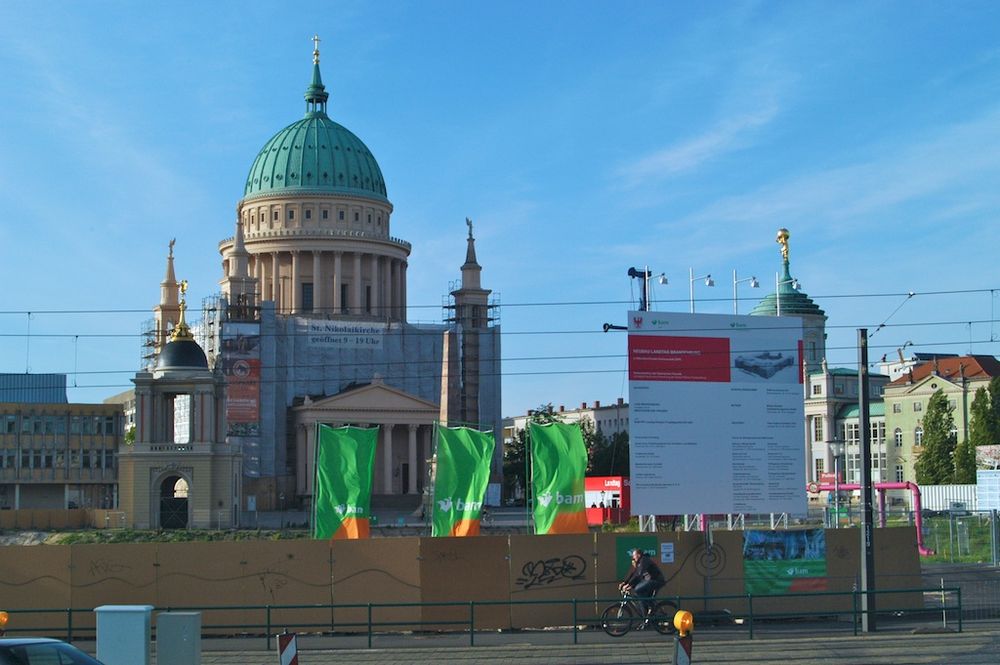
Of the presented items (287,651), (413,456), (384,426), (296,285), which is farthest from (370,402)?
(287,651)

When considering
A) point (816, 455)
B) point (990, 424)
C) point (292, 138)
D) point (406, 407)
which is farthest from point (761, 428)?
point (292, 138)

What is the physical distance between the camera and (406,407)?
123 m

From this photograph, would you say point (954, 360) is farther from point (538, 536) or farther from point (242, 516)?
point (538, 536)

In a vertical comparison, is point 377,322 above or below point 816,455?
above

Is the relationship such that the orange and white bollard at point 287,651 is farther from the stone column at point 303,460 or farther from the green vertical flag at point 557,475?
the stone column at point 303,460

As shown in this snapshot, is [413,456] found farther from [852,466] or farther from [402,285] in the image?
[852,466]

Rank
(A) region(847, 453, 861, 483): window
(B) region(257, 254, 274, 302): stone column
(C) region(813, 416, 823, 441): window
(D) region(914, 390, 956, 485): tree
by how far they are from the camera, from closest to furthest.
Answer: (D) region(914, 390, 956, 485): tree < (A) region(847, 453, 861, 483): window < (C) region(813, 416, 823, 441): window < (B) region(257, 254, 274, 302): stone column

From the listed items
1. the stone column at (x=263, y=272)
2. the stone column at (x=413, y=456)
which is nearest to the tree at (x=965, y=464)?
the stone column at (x=413, y=456)

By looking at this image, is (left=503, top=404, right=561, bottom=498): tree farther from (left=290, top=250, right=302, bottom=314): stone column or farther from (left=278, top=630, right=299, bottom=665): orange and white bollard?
(left=278, top=630, right=299, bottom=665): orange and white bollard

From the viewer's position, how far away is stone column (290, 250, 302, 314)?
450 feet

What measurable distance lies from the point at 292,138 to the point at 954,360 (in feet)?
217

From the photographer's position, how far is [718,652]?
28.9 meters

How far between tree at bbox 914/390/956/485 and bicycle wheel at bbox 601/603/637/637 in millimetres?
72268

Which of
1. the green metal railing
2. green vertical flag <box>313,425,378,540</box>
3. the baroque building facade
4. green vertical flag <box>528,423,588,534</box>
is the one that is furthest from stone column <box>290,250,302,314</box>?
the green metal railing
